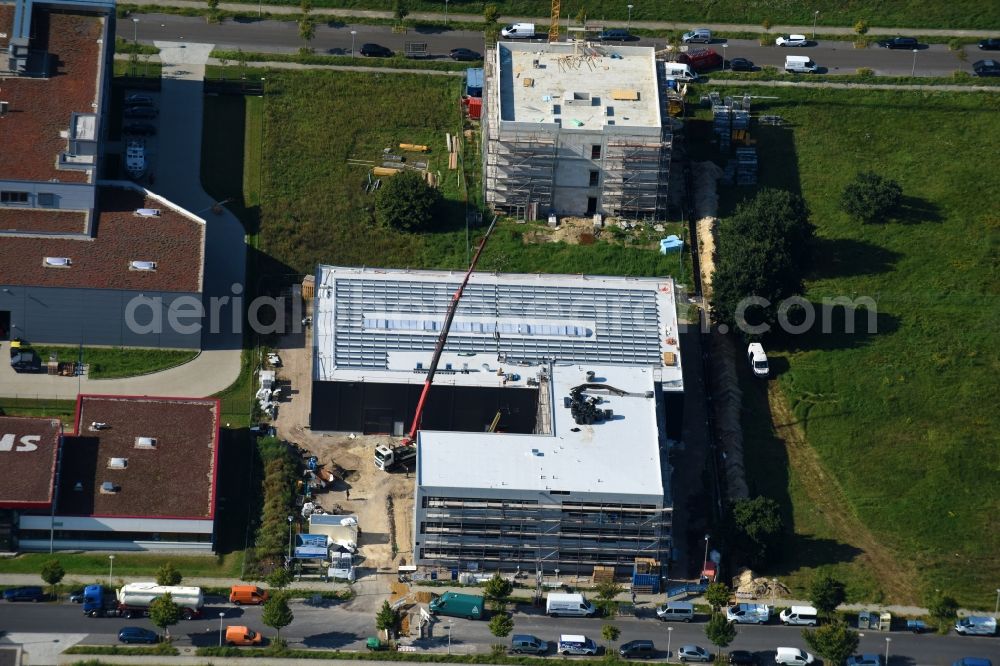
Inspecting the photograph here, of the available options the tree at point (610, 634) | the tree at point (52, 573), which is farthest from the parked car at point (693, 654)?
the tree at point (52, 573)

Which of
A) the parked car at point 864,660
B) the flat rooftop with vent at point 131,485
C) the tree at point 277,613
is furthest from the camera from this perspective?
the flat rooftop with vent at point 131,485

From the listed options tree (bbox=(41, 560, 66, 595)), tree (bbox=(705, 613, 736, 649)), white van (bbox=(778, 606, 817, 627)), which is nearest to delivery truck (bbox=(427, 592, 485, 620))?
tree (bbox=(705, 613, 736, 649))

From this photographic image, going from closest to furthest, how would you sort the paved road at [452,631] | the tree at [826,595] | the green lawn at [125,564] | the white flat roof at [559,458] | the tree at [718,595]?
the paved road at [452,631]
the tree at [718,595]
the tree at [826,595]
the green lawn at [125,564]
the white flat roof at [559,458]

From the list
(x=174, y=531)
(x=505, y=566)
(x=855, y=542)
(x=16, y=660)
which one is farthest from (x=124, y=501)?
(x=855, y=542)

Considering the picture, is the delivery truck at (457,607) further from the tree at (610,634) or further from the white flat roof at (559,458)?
the tree at (610,634)

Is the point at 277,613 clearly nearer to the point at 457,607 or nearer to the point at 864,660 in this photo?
the point at 457,607
